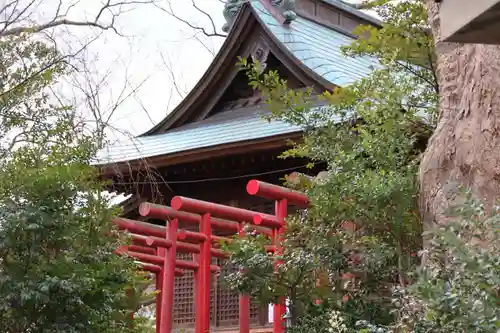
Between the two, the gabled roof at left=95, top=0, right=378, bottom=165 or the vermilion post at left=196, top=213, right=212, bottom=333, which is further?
the gabled roof at left=95, top=0, right=378, bottom=165

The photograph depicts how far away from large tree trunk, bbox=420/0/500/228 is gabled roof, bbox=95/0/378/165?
10.9ft

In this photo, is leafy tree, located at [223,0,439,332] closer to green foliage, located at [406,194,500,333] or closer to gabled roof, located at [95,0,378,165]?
green foliage, located at [406,194,500,333]

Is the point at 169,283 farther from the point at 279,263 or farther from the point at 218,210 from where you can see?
the point at 279,263

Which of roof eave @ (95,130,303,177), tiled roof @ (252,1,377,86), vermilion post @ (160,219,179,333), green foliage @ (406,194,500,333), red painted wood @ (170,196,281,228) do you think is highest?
tiled roof @ (252,1,377,86)

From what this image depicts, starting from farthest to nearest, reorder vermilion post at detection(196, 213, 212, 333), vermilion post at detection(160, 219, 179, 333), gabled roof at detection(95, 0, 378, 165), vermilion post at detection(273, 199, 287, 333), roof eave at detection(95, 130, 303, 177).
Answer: gabled roof at detection(95, 0, 378, 165) < roof eave at detection(95, 130, 303, 177) < vermilion post at detection(160, 219, 179, 333) < vermilion post at detection(196, 213, 212, 333) < vermilion post at detection(273, 199, 287, 333)

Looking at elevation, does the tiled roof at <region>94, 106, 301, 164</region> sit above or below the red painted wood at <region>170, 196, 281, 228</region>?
above

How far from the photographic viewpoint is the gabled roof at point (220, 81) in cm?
952

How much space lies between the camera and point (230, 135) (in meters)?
9.58

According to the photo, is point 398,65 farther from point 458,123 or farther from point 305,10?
point 305,10

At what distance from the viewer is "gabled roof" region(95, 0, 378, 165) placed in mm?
9516

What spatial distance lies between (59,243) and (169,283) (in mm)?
2807

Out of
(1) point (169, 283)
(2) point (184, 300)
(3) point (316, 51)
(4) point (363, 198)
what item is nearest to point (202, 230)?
(1) point (169, 283)

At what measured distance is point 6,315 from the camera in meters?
5.82

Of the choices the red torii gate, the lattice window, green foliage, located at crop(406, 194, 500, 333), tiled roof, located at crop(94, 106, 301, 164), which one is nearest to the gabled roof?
tiled roof, located at crop(94, 106, 301, 164)
